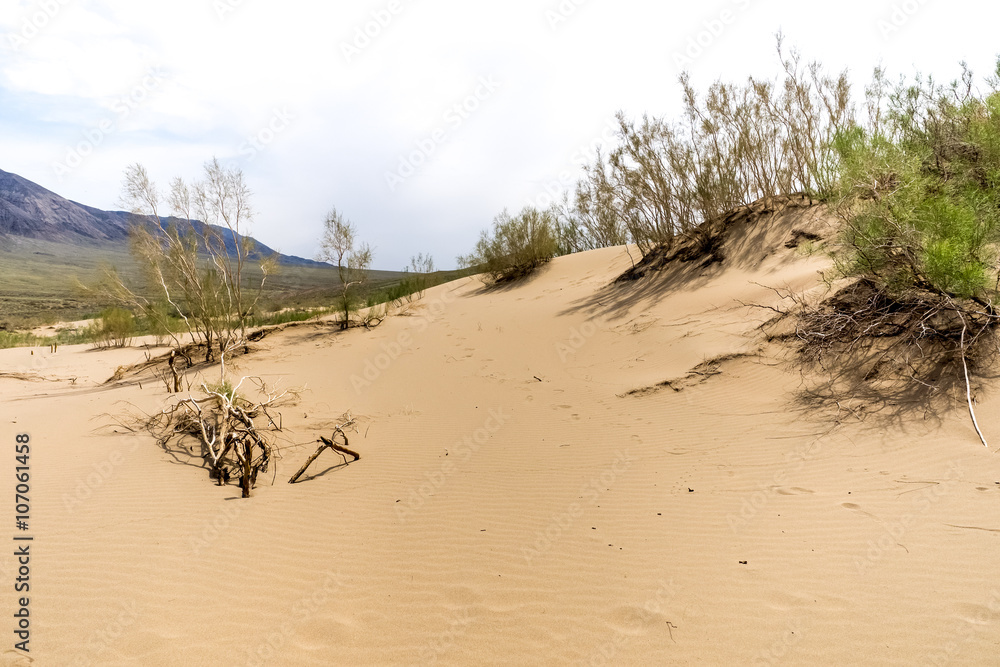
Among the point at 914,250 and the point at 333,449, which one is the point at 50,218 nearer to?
the point at 333,449

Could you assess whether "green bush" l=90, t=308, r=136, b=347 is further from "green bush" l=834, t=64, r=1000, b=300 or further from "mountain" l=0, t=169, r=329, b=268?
"mountain" l=0, t=169, r=329, b=268

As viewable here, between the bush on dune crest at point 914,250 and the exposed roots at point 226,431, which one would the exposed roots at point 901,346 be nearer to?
the bush on dune crest at point 914,250

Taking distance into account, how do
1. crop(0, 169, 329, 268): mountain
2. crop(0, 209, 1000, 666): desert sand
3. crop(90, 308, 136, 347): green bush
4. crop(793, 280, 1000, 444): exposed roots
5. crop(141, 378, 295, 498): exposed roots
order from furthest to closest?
crop(0, 169, 329, 268): mountain < crop(90, 308, 136, 347): green bush < crop(793, 280, 1000, 444): exposed roots < crop(141, 378, 295, 498): exposed roots < crop(0, 209, 1000, 666): desert sand

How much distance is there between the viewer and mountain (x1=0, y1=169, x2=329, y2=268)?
139 meters

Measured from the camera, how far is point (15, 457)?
5156 millimetres

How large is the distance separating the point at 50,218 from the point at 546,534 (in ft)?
677

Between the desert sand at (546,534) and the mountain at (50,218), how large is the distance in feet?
461

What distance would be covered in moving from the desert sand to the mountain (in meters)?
141

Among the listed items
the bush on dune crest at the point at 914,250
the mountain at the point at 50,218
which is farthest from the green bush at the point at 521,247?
the mountain at the point at 50,218

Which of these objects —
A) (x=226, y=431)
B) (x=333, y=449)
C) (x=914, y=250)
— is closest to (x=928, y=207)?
(x=914, y=250)

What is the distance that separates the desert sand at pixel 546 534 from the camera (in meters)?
2.56

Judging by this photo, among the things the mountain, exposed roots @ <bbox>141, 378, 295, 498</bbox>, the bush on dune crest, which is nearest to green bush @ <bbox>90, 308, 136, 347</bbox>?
exposed roots @ <bbox>141, 378, 295, 498</bbox>

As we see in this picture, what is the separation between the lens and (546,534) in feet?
11.9

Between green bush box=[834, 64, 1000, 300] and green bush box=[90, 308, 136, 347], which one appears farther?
green bush box=[90, 308, 136, 347]
